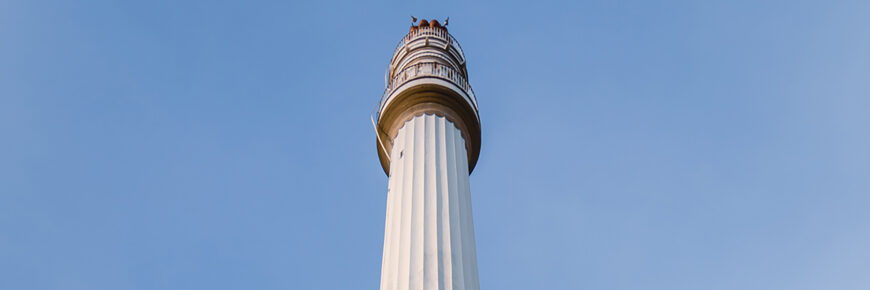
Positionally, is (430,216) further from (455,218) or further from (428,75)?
(428,75)

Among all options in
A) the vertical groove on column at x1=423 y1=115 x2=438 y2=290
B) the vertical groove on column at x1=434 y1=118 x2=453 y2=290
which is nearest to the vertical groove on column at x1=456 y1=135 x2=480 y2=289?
the vertical groove on column at x1=434 y1=118 x2=453 y2=290

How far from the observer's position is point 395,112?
81.2 feet

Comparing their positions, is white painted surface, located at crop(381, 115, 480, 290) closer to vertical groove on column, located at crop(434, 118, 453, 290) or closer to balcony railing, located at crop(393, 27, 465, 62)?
vertical groove on column, located at crop(434, 118, 453, 290)

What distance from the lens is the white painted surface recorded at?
18641mm

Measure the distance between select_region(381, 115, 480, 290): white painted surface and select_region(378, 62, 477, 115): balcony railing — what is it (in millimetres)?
1667

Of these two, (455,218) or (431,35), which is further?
(431,35)

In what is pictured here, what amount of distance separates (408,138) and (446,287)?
20.3 ft

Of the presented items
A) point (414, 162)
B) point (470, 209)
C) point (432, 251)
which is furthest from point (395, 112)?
point (432, 251)

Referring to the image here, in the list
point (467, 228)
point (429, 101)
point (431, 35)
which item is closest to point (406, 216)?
point (467, 228)

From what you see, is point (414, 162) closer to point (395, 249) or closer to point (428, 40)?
point (395, 249)

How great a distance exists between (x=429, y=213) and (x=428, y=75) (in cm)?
604

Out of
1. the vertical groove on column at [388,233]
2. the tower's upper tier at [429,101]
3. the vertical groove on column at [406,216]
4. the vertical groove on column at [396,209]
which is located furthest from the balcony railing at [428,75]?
the vertical groove on column at [388,233]

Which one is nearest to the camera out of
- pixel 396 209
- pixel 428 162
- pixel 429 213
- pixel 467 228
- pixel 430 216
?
pixel 430 216

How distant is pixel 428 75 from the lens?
81.8 feet
